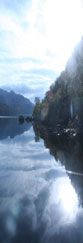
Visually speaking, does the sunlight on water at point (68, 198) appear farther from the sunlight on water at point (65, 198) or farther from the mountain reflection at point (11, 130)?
the mountain reflection at point (11, 130)

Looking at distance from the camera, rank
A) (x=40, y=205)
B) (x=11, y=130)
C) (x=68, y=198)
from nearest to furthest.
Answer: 1. (x=40, y=205)
2. (x=68, y=198)
3. (x=11, y=130)

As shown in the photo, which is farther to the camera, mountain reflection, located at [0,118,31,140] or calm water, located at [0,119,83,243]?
mountain reflection, located at [0,118,31,140]

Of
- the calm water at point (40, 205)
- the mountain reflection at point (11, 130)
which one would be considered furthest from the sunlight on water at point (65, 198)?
the mountain reflection at point (11, 130)

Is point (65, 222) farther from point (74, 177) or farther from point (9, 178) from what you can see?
point (9, 178)

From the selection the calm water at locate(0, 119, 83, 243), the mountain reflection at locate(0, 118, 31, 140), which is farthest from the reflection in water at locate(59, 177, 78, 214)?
the mountain reflection at locate(0, 118, 31, 140)

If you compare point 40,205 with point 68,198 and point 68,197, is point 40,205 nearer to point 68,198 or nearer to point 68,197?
point 68,198

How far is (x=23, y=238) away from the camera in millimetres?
9250

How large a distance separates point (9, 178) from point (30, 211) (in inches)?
261

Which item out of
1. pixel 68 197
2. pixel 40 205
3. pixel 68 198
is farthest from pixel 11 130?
pixel 40 205

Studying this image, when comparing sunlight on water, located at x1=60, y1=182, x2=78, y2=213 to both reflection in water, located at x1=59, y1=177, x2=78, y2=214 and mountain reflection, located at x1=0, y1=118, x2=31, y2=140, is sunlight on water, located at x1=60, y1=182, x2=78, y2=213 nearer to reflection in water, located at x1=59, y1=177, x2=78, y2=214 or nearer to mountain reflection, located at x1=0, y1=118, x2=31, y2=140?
reflection in water, located at x1=59, y1=177, x2=78, y2=214

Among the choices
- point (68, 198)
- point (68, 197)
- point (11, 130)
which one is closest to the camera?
point (68, 198)

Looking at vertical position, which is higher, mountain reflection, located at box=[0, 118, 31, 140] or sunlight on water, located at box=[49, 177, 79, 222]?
sunlight on water, located at box=[49, 177, 79, 222]

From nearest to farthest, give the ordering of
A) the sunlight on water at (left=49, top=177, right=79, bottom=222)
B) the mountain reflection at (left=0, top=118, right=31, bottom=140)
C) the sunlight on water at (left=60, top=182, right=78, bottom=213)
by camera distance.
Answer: the sunlight on water at (left=49, top=177, right=79, bottom=222)
the sunlight on water at (left=60, top=182, right=78, bottom=213)
the mountain reflection at (left=0, top=118, right=31, bottom=140)

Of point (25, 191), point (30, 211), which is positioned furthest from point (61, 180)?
point (30, 211)
